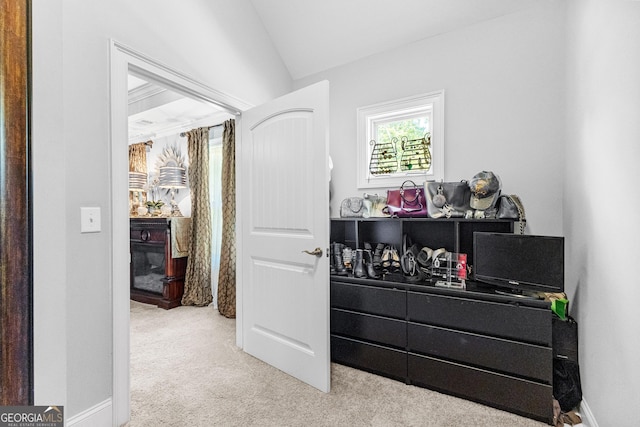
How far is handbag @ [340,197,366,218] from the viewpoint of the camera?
8.18 feet

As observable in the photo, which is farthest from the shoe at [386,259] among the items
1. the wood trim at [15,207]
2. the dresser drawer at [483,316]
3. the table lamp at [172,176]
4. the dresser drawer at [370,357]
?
the table lamp at [172,176]

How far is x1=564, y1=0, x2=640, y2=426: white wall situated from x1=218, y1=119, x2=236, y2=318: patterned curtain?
3076 mm

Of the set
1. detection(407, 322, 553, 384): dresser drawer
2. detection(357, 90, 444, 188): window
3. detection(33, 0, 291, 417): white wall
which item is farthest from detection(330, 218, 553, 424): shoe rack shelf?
detection(33, 0, 291, 417): white wall

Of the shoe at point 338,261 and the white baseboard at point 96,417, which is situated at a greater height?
the shoe at point 338,261

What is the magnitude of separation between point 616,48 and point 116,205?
2.58m

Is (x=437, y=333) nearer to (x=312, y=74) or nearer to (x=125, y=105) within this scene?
(x=125, y=105)

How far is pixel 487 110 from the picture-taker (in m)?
2.23

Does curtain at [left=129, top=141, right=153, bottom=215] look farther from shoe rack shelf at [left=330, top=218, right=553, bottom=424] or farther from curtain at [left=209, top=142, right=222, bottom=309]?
shoe rack shelf at [left=330, top=218, right=553, bottom=424]

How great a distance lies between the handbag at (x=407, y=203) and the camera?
2256 mm

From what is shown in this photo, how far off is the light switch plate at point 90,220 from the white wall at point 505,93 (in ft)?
7.82

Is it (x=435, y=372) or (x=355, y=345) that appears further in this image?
(x=355, y=345)

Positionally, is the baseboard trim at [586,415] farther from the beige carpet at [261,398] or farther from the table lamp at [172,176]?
the table lamp at [172,176]

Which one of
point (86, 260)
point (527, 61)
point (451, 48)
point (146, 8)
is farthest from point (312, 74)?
point (86, 260)

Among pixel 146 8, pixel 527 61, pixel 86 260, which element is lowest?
pixel 86 260
